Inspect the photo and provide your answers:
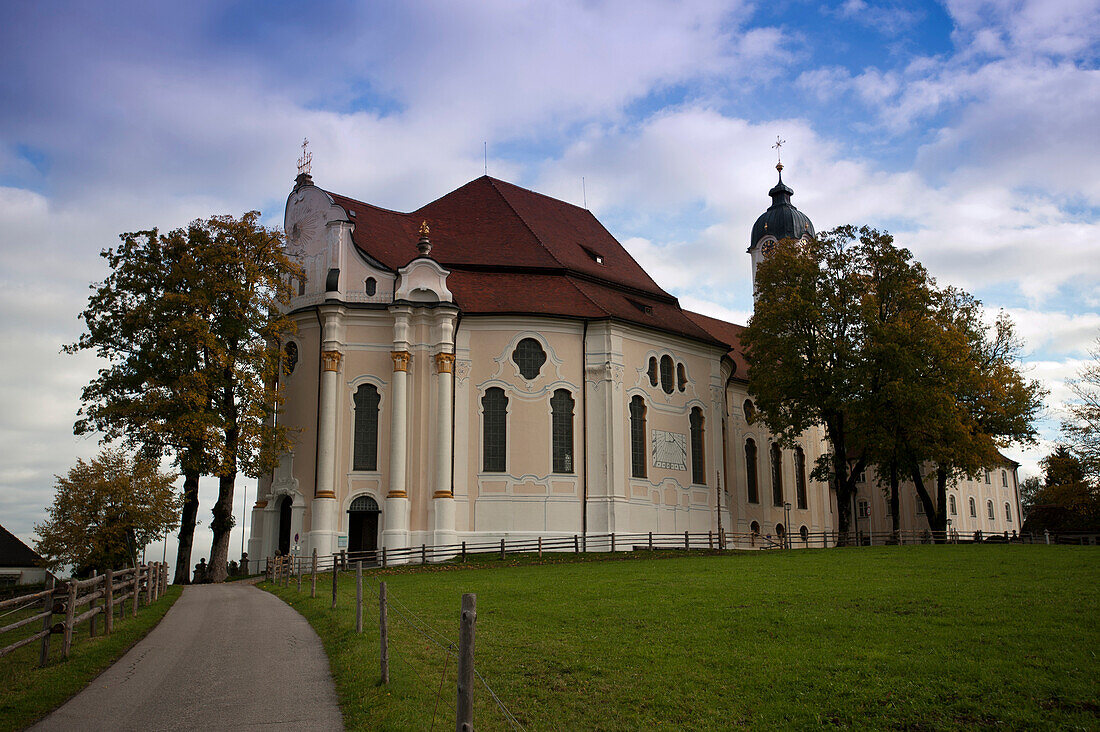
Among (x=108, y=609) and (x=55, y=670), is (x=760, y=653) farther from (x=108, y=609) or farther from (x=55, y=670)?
(x=108, y=609)

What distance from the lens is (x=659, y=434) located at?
41219 mm

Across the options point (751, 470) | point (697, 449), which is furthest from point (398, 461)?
point (751, 470)

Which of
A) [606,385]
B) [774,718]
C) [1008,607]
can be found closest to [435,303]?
[606,385]

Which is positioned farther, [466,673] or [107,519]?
[107,519]

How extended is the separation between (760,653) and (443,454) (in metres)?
25.9

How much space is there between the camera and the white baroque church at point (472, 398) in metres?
37.3

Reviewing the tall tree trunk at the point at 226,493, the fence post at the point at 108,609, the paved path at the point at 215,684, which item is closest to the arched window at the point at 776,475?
the tall tree trunk at the point at 226,493

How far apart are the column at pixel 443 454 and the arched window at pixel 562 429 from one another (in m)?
4.41

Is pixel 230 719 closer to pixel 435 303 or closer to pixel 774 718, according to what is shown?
pixel 774 718

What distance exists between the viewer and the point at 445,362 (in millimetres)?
38219

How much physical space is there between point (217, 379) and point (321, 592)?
12.7 metres

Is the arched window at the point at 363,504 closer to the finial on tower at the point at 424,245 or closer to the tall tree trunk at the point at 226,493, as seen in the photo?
the tall tree trunk at the point at 226,493

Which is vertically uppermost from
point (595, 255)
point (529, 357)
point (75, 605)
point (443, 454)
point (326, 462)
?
point (595, 255)

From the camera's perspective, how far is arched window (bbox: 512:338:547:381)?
39.6 m
